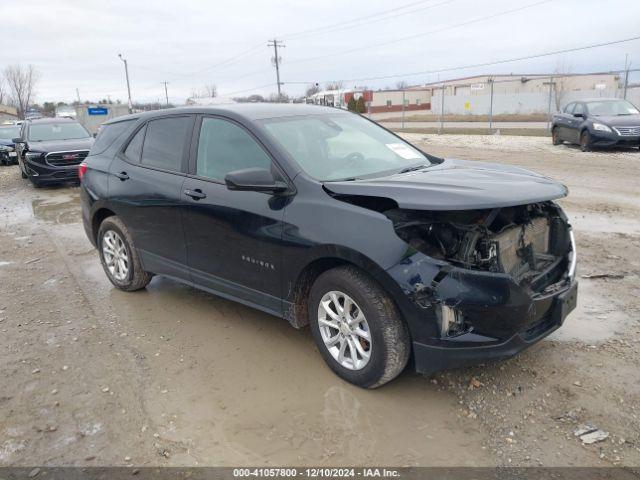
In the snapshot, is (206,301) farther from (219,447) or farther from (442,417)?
(442,417)

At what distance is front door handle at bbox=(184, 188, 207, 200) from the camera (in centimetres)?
424

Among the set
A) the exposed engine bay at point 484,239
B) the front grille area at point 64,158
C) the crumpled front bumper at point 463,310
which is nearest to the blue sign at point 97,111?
the front grille area at point 64,158

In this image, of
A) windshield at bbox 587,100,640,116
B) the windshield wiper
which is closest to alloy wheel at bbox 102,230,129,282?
the windshield wiper

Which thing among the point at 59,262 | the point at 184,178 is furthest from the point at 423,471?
the point at 59,262

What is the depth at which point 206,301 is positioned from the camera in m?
5.20

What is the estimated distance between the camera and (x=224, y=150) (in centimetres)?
426

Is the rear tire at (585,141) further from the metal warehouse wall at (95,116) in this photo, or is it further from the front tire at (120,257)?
the metal warehouse wall at (95,116)

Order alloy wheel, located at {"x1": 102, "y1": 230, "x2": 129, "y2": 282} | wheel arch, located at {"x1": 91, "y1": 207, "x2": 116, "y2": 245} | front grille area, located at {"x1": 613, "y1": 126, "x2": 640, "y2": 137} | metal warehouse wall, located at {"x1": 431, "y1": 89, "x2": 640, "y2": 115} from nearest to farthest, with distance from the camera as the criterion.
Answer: alloy wheel, located at {"x1": 102, "y1": 230, "x2": 129, "y2": 282} → wheel arch, located at {"x1": 91, "y1": 207, "x2": 116, "y2": 245} → front grille area, located at {"x1": 613, "y1": 126, "x2": 640, "y2": 137} → metal warehouse wall, located at {"x1": 431, "y1": 89, "x2": 640, "y2": 115}

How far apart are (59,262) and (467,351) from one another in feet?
18.4

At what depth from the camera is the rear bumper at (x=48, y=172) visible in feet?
42.6

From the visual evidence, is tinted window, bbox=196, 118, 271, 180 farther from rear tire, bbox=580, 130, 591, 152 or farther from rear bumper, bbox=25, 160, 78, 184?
rear tire, bbox=580, 130, 591, 152

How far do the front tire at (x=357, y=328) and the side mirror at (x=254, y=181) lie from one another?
71 cm

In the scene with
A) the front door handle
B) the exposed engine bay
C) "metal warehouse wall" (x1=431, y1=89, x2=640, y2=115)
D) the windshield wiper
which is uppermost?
"metal warehouse wall" (x1=431, y1=89, x2=640, y2=115)

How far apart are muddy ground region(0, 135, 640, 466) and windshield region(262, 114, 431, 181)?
1404 millimetres
